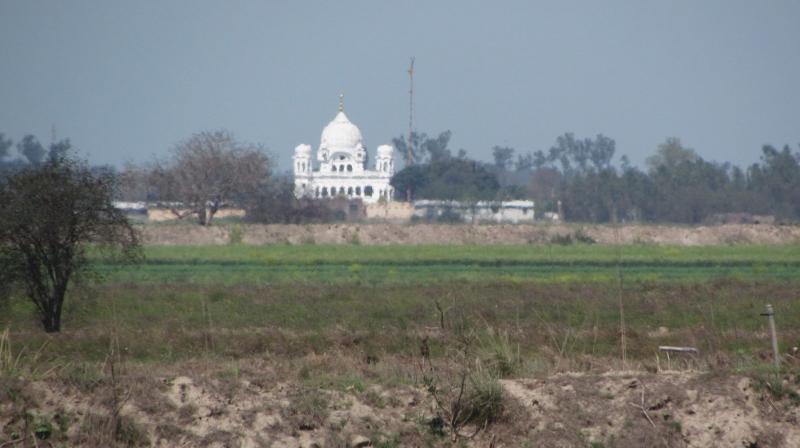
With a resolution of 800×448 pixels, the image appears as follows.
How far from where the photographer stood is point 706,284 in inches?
1211

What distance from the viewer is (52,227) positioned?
73.2ft

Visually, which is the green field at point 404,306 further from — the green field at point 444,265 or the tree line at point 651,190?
the tree line at point 651,190

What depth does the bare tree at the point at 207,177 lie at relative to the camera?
70.9 meters

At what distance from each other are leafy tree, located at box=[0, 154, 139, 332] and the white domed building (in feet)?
319

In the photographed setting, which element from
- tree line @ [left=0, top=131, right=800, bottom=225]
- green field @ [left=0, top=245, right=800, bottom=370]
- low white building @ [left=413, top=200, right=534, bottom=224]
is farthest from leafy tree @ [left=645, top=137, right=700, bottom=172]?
green field @ [left=0, top=245, right=800, bottom=370]

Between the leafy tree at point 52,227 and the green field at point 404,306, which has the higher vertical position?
the leafy tree at point 52,227

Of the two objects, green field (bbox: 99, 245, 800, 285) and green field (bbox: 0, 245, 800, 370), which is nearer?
green field (bbox: 0, 245, 800, 370)

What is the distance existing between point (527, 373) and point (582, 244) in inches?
1754

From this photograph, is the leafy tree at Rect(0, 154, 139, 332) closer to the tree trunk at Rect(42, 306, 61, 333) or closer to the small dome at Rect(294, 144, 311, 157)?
the tree trunk at Rect(42, 306, 61, 333)

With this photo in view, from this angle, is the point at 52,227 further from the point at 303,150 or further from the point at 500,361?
the point at 303,150

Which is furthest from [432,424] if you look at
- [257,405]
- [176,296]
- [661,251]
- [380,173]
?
[380,173]

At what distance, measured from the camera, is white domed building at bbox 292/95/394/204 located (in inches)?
4943

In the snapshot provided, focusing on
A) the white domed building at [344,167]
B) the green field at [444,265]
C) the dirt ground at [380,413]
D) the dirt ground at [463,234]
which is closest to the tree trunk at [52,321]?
the green field at [444,265]

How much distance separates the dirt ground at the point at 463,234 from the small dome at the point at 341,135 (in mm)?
66758
